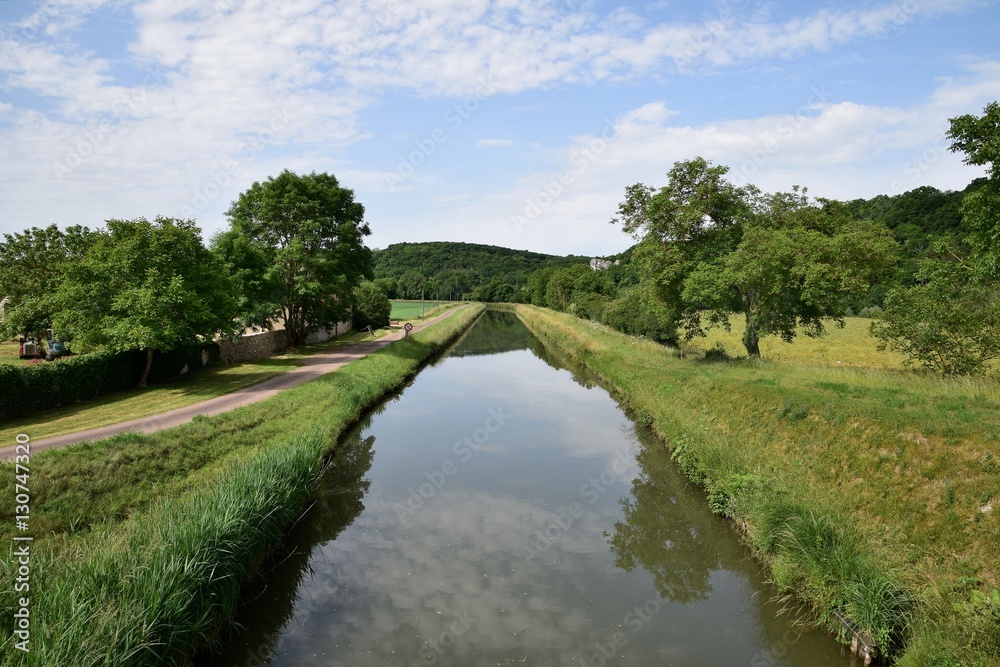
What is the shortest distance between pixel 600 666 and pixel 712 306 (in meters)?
18.4

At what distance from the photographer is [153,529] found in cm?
842

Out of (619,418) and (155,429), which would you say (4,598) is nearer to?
(155,429)

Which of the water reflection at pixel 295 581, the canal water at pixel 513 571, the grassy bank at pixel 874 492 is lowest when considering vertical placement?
the canal water at pixel 513 571

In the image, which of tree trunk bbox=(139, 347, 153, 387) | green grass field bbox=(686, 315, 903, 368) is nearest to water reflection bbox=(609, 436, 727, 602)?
green grass field bbox=(686, 315, 903, 368)

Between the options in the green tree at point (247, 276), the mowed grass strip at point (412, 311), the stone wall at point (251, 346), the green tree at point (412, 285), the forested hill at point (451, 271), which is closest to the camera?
the stone wall at point (251, 346)

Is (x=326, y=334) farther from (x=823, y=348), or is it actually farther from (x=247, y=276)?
(x=823, y=348)

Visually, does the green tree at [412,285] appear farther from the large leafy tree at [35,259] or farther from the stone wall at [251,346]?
the large leafy tree at [35,259]

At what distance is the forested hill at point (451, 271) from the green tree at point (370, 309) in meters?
71.6

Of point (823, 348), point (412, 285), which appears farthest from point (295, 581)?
point (412, 285)

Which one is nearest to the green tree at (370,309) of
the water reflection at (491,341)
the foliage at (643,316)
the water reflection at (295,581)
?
the water reflection at (491,341)

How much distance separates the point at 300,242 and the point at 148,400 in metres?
15.8

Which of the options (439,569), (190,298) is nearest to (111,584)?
(439,569)

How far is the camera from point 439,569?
10062mm

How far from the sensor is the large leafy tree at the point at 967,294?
15.4m
